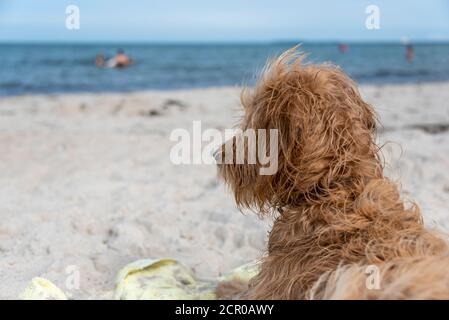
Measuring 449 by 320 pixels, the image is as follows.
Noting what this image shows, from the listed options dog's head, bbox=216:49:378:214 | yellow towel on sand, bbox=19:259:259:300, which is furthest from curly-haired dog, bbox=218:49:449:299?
yellow towel on sand, bbox=19:259:259:300

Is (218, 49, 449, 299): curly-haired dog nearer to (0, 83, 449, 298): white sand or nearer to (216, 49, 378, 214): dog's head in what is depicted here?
(216, 49, 378, 214): dog's head

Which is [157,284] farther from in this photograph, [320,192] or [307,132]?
[307,132]

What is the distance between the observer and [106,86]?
1803 centimetres

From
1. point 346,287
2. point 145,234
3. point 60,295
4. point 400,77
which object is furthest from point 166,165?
point 400,77

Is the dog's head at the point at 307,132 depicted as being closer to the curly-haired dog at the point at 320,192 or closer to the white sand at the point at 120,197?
the curly-haired dog at the point at 320,192

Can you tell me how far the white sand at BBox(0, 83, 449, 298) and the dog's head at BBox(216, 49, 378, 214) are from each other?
2.45 ft

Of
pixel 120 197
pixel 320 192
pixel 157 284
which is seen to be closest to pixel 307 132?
pixel 320 192

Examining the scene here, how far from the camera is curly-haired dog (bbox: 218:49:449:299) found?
2.47 m

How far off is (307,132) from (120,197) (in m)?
3.55

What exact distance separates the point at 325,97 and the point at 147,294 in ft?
5.77

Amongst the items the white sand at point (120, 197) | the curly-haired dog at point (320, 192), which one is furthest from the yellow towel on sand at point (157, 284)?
the curly-haired dog at point (320, 192)

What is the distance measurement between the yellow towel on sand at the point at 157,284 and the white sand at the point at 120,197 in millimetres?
193

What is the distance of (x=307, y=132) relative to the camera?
9.02 feet

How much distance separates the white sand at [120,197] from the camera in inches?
170
